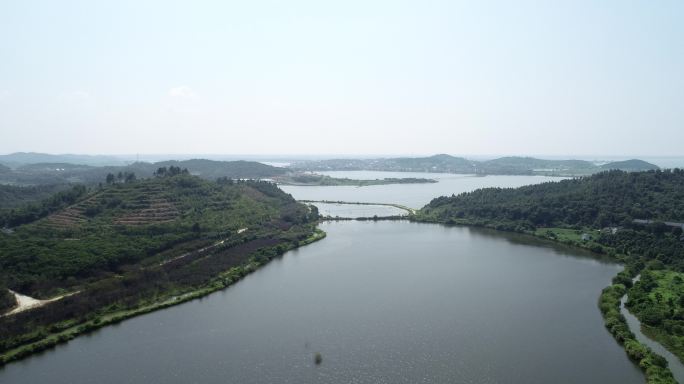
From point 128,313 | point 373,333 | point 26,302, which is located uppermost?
point 26,302

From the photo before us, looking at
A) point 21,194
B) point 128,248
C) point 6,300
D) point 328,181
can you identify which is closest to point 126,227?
point 128,248

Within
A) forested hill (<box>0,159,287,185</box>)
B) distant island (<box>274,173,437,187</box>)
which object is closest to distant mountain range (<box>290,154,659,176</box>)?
forested hill (<box>0,159,287,185</box>)

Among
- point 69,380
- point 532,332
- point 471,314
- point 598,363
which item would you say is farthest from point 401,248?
point 69,380

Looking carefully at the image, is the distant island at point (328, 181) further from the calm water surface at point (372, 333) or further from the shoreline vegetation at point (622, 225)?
the calm water surface at point (372, 333)

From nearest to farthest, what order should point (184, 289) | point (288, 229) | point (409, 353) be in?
point (409, 353)
point (184, 289)
point (288, 229)

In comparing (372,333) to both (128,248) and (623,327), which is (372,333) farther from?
(128,248)

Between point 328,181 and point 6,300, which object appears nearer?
point 6,300

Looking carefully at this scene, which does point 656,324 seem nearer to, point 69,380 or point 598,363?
point 598,363
